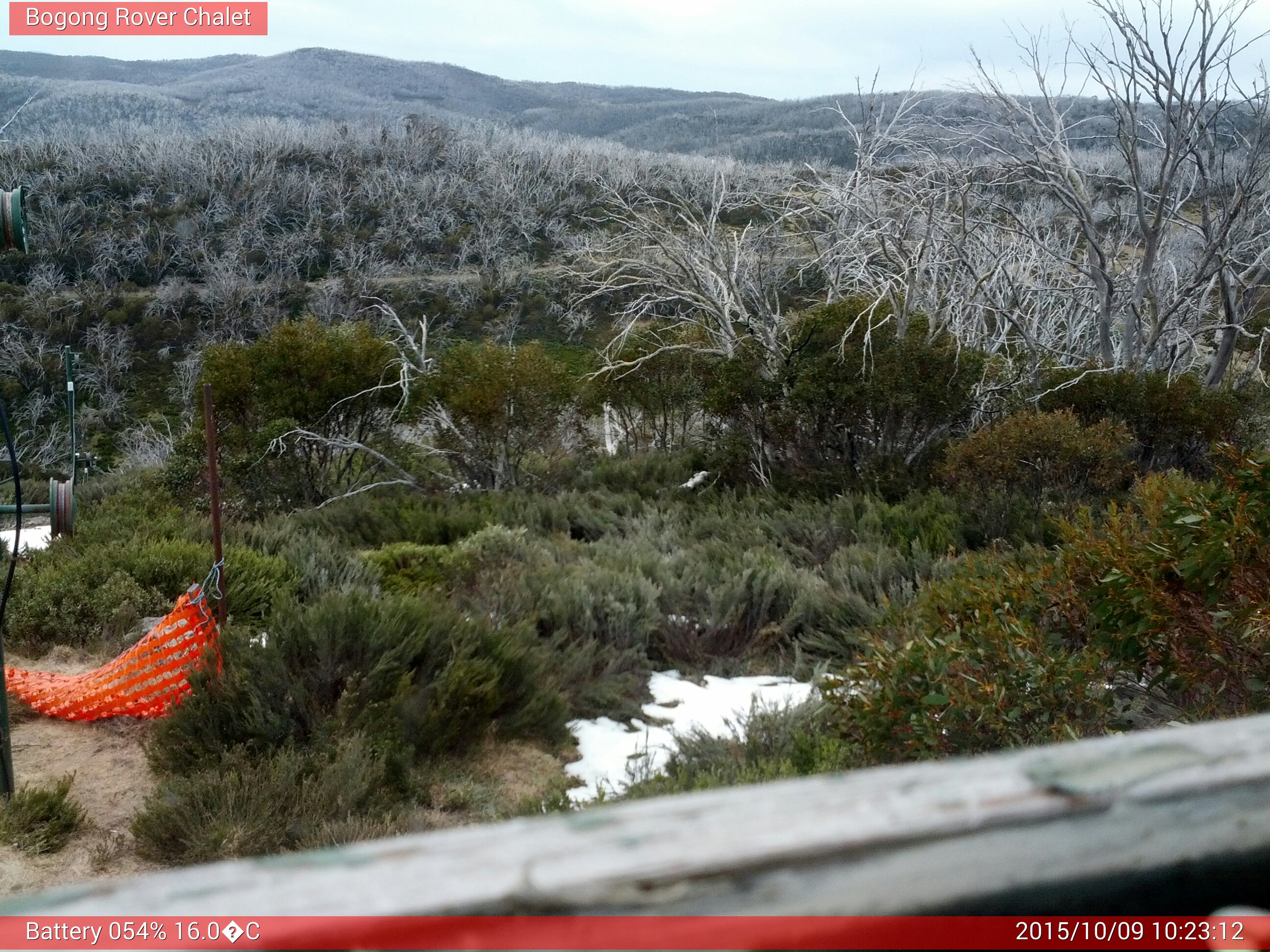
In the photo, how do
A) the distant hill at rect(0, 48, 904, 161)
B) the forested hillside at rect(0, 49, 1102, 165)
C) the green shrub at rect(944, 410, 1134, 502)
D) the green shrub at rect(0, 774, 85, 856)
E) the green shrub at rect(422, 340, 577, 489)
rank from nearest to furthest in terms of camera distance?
the green shrub at rect(0, 774, 85, 856), the green shrub at rect(944, 410, 1134, 502), the green shrub at rect(422, 340, 577, 489), the forested hillside at rect(0, 49, 1102, 165), the distant hill at rect(0, 48, 904, 161)

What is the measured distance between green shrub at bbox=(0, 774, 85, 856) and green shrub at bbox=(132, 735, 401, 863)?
26cm

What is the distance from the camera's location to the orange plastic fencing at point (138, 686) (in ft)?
16.1

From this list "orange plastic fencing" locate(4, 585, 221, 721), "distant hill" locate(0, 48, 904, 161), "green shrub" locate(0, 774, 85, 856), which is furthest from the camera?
"distant hill" locate(0, 48, 904, 161)

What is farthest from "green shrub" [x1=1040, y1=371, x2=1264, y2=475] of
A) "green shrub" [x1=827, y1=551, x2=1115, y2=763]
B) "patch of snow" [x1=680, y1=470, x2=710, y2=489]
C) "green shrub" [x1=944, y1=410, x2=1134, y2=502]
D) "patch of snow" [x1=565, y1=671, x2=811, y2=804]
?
"green shrub" [x1=827, y1=551, x2=1115, y2=763]

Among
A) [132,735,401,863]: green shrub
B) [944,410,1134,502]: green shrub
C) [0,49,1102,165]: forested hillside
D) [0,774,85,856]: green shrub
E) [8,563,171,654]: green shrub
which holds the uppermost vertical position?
[0,49,1102,165]: forested hillside

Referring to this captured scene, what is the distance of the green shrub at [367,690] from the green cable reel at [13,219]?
78.0 inches

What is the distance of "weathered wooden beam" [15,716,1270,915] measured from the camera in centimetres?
50

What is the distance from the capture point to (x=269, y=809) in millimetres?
3652

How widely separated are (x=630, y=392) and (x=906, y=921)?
12.4 m

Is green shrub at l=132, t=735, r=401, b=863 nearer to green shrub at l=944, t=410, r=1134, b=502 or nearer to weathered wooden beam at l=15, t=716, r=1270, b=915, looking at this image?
weathered wooden beam at l=15, t=716, r=1270, b=915

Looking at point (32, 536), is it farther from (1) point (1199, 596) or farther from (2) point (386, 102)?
(2) point (386, 102)

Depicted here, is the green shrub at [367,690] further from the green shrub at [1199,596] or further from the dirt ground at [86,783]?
the green shrub at [1199,596]

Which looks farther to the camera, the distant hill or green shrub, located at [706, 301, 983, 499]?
the distant hill

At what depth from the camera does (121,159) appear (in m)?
39.4
